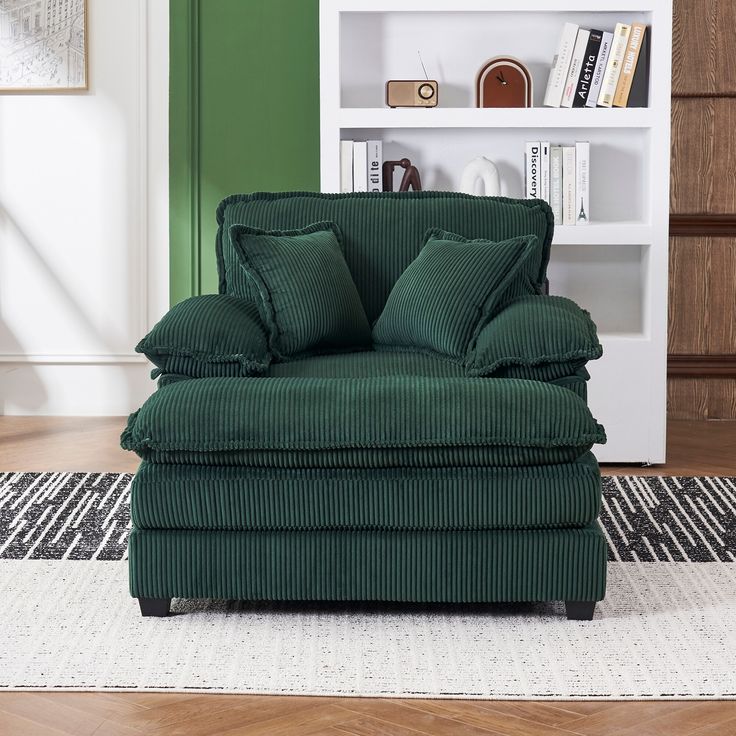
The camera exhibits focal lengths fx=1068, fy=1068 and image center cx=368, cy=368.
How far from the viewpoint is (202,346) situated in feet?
7.91

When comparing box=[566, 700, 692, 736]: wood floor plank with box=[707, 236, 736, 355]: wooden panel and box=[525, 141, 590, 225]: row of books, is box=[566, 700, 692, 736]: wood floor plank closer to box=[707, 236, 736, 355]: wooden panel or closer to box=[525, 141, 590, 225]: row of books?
box=[525, 141, 590, 225]: row of books

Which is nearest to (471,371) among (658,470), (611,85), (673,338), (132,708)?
(132,708)

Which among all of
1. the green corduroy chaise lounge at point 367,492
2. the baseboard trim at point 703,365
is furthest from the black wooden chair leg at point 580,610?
the baseboard trim at point 703,365

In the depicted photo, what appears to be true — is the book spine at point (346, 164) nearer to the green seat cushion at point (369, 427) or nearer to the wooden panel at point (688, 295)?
the wooden panel at point (688, 295)

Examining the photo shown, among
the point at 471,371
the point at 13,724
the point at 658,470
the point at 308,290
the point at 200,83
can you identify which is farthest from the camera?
the point at 200,83

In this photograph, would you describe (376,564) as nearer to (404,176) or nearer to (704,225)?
(404,176)

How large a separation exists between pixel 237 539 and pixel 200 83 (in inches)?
111

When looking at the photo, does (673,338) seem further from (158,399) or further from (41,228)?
(158,399)

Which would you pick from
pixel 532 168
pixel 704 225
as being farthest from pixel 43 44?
pixel 704 225

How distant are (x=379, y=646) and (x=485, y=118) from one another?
229cm

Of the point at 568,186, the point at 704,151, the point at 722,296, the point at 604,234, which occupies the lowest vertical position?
the point at 722,296

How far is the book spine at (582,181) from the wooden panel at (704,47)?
3.33 ft

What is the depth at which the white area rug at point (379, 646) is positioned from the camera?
1.91 m

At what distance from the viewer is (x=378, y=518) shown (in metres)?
2.16
